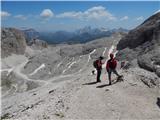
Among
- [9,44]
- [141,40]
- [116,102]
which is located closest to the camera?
[116,102]

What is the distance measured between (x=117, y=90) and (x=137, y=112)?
Answer: 3.49 m

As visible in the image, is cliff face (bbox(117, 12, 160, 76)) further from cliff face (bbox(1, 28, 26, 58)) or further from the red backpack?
cliff face (bbox(1, 28, 26, 58))

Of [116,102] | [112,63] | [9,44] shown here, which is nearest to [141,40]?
[112,63]

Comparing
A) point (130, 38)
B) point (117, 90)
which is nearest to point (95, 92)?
point (117, 90)

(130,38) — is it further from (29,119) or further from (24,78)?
(29,119)

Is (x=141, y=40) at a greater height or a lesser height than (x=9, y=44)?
lesser

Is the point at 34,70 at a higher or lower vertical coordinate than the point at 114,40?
lower

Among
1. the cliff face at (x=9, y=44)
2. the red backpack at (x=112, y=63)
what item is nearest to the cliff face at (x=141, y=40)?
the red backpack at (x=112, y=63)

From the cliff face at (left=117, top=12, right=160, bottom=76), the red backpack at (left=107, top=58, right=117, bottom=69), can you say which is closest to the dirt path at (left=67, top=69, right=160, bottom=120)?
the red backpack at (left=107, top=58, right=117, bottom=69)

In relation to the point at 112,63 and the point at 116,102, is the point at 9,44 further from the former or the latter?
the point at 116,102

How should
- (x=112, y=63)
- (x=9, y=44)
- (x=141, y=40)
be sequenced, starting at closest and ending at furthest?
1. (x=112, y=63)
2. (x=141, y=40)
3. (x=9, y=44)

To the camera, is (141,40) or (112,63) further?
(141,40)

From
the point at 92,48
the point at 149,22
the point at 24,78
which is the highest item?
the point at 149,22

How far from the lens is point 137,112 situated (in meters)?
22.5
